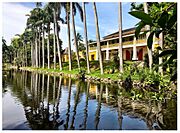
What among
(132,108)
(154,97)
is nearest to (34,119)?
(132,108)

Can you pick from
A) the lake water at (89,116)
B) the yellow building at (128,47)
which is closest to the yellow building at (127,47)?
the yellow building at (128,47)

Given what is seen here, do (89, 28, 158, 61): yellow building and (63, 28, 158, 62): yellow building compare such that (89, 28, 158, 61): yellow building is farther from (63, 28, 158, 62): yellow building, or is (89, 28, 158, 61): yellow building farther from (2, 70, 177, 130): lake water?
(2, 70, 177, 130): lake water

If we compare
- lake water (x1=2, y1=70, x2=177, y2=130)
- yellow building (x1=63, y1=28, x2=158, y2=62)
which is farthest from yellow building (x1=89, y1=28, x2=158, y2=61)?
lake water (x1=2, y1=70, x2=177, y2=130)

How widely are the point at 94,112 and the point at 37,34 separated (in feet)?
161

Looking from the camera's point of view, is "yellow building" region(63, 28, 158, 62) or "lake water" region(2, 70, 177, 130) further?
"yellow building" region(63, 28, 158, 62)

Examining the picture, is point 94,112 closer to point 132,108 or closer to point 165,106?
point 132,108

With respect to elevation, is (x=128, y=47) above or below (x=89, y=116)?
above

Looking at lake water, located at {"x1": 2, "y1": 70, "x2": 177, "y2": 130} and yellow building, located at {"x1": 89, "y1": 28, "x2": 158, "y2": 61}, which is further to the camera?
yellow building, located at {"x1": 89, "y1": 28, "x2": 158, "y2": 61}

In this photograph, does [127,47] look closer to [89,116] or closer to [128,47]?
[128,47]

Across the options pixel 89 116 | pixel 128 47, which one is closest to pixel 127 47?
pixel 128 47

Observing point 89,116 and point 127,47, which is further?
point 127,47

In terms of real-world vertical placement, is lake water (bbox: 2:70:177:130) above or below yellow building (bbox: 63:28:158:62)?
below

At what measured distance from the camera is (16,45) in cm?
8306

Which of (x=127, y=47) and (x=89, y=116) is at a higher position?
(x=127, y=47)
